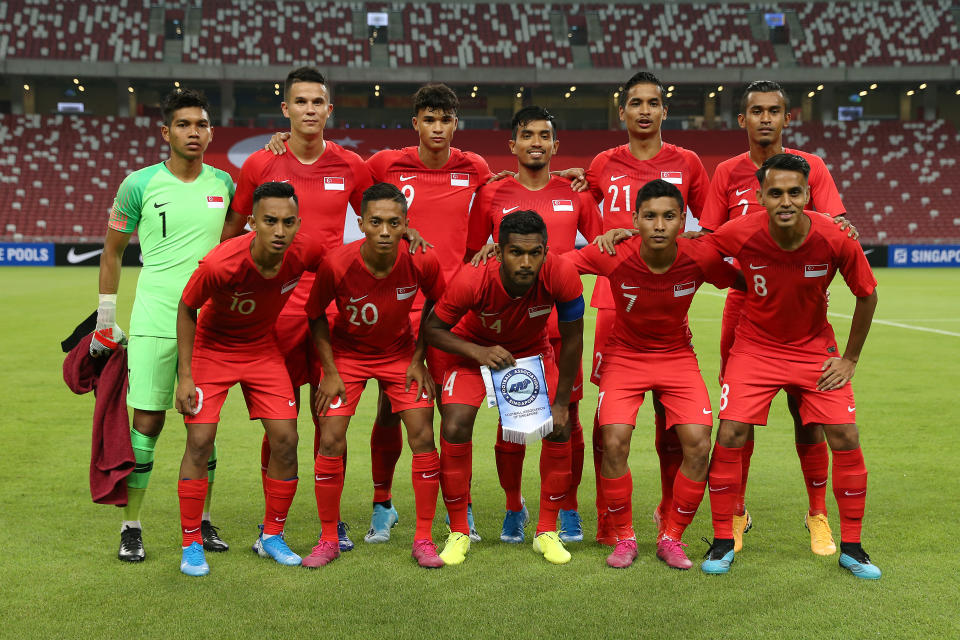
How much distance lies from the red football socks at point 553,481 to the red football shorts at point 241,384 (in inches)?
52.6

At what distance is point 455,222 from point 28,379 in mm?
6273

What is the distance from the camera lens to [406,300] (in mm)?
4660

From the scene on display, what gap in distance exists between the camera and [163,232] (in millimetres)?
4641

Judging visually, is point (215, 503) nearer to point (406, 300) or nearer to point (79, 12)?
point (406, 300)

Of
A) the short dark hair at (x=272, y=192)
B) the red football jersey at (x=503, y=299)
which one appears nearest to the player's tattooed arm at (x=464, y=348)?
the red football jersey at (x=503, y=299)

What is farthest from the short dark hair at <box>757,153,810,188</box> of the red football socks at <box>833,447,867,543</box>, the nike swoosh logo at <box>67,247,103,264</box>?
the nike swoosh logo at <box>67,247,103,264</box>

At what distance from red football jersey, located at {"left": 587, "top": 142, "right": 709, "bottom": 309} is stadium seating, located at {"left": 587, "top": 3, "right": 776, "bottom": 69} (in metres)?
36.5

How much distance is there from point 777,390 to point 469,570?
1.77 meters

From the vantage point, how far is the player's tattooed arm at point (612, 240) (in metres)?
4.62

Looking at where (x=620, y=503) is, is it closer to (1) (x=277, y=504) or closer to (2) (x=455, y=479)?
(2) (x=455, y=479)

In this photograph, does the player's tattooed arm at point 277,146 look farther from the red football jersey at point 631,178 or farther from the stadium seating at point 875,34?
the stadium seating at point 875,34

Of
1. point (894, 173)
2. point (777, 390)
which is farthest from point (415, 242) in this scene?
point (894, 173)

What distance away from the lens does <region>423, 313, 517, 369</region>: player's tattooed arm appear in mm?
4516

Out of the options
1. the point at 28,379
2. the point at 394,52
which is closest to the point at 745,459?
the point at 28,379
